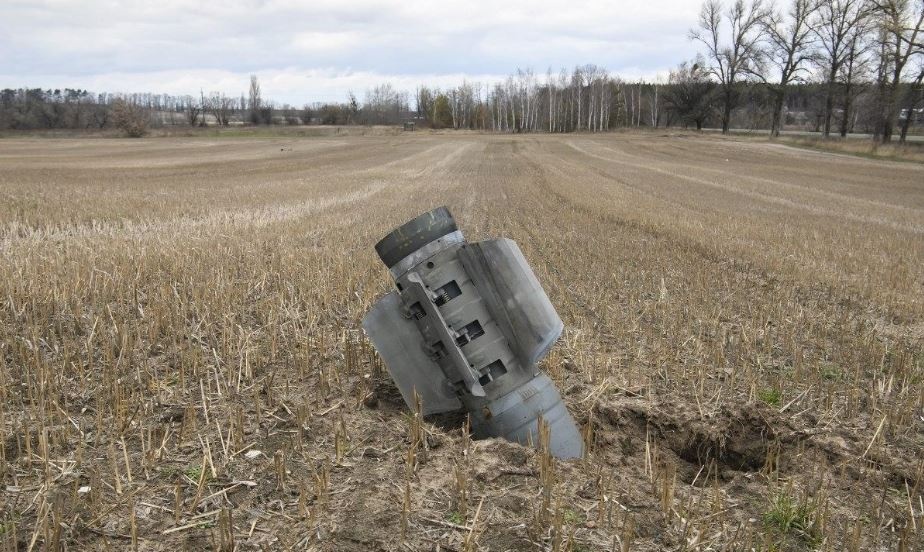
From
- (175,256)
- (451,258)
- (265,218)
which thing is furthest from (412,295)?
(265,218)

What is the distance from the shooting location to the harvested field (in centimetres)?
300

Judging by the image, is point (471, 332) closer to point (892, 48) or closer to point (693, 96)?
point (892, 48)

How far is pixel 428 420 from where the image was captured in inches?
177

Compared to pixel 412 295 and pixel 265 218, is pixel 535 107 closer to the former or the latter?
pixel 265 218

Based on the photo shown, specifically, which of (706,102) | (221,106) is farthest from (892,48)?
(221,106)

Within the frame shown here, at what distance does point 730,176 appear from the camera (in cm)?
2838

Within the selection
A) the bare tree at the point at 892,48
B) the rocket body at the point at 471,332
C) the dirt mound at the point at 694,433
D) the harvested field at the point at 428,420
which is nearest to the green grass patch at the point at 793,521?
the harvested field at the point at 428,420

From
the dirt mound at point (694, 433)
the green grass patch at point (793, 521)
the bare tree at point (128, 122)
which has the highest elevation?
the bare tree at point (128, 122)

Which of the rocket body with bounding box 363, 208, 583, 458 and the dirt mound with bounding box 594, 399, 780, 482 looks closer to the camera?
the rocket body with bounding box 363, 208, 583, 458

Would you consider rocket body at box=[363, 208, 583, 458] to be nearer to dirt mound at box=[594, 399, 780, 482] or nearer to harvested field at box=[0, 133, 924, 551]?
harvested field at box=[0, 133, 924, 551]

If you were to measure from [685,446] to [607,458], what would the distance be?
2.11 feet

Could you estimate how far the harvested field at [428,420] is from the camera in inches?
118

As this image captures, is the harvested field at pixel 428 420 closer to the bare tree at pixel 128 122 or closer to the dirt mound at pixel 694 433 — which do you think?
the dirt mound at pixel 694 433

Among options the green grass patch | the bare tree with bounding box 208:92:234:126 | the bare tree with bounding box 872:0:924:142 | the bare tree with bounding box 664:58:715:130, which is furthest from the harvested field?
the bare tree with bounding box 208:92:234:126
